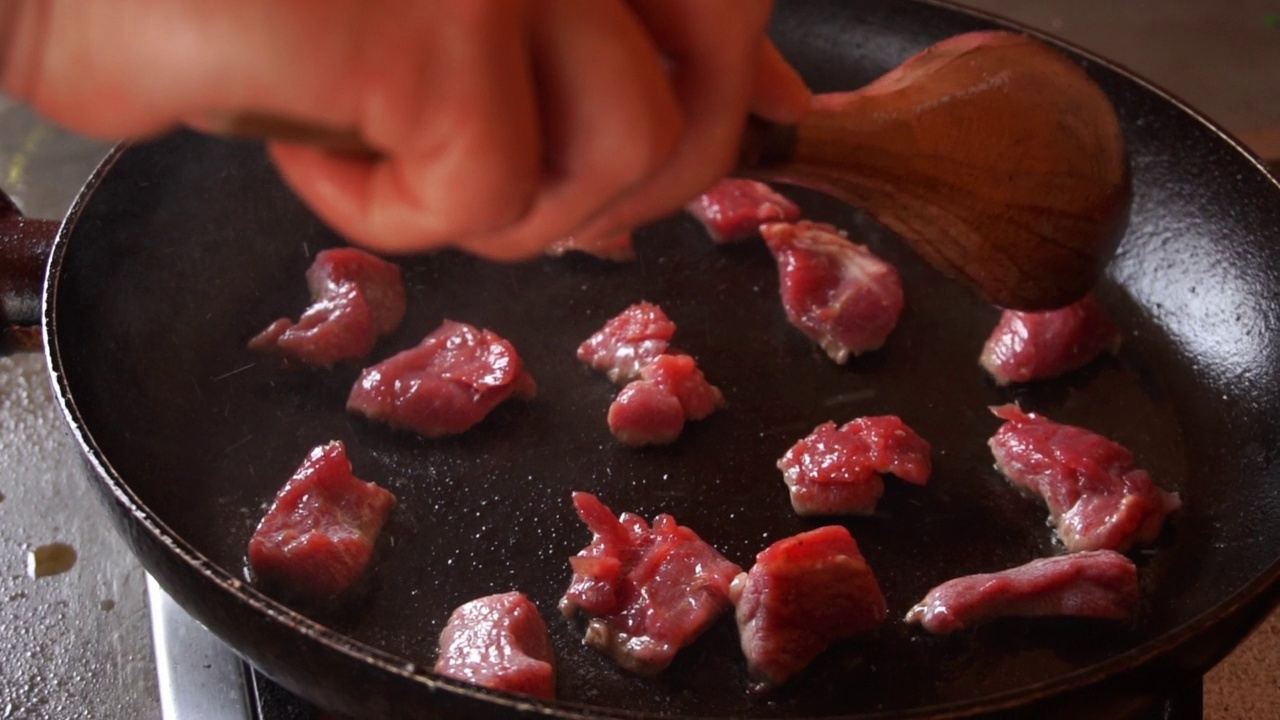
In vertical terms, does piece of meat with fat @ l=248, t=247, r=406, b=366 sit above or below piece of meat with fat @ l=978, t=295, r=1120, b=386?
below

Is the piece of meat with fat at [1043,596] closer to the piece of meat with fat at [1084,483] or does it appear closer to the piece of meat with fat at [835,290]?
the piece of meat with fat at [1084,483]

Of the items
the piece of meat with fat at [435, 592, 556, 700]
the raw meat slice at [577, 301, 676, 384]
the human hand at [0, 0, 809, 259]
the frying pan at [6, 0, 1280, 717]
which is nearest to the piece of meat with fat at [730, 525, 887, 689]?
the frying pan at [6, 0, 1280, 717]

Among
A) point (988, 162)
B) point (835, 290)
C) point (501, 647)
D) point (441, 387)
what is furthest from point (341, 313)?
point (988, 162)

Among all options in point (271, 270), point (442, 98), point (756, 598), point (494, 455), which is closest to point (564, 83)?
point (442, 98)

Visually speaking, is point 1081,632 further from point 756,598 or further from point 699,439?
point 699,439

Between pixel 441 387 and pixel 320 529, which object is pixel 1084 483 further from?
pixel 320 529

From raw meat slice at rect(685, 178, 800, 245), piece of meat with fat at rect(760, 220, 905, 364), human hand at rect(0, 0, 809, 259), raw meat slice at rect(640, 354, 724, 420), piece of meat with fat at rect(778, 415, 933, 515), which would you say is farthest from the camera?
raw meat slice at rect(685, 178, 800, 245)

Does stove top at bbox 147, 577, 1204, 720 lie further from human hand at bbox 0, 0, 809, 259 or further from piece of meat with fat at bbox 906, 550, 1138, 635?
human hand at bbox 0, 0, 809, 259
